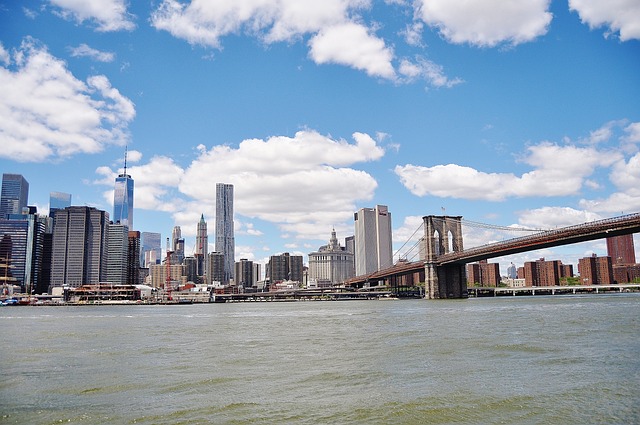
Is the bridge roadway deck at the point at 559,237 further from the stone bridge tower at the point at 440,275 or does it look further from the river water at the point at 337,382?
the river water at the point at 337,382

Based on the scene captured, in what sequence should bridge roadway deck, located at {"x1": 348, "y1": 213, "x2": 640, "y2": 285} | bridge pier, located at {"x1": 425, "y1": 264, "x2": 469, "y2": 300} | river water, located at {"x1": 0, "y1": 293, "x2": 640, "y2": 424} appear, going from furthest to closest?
bridge pier, located at {"x1": 425, "y1": 264, "x2": 469, "y2": 300}, bridge roadway deck, located at {"x1": 348, "y1": 213, "x2": 640, "y2": 285}, river water, located at {"x1": 0, "y1": 293, "x2": 640, "y2": 424}

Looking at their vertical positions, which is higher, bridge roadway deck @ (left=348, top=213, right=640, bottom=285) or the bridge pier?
bridge roadway deck @ (left=348, top=213, right=640, bottom=285)

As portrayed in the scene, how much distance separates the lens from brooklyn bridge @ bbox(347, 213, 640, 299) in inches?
2908

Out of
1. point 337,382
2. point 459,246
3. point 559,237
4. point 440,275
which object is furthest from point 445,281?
point 337,382

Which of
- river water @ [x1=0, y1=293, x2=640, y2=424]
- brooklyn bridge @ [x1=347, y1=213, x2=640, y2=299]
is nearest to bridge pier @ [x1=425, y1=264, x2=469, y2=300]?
brooklyn bridge @ [x1=347, y1=213, x2=640, y2=299]

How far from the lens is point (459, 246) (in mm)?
129875

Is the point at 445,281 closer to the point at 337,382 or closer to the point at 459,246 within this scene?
the point at 459,246

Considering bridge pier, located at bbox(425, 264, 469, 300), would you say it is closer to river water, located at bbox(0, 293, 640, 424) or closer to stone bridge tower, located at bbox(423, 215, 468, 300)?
stone bridge tower, located at bbox(423, 215, 468, 300)

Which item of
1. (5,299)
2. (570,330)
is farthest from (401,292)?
(570,330)

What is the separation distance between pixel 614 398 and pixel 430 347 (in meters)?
11.7

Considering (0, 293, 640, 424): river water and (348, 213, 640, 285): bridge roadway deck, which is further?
(348, 213, 640, 285): bridge roadway deck

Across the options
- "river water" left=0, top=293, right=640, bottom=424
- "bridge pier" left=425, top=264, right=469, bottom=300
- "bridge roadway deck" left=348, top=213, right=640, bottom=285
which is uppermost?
"bridge roadway deck" left=348, top=213, right=640, bottom=285

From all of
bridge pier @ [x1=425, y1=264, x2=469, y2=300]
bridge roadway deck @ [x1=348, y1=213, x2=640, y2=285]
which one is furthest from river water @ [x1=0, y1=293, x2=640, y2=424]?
bridge pier @ [x1=425, y1=264, x2=469, y2=300]

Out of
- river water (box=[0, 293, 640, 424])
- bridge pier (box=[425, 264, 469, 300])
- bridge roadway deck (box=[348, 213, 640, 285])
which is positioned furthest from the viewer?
bridge pier (box=[425, 264, 469, 300])
